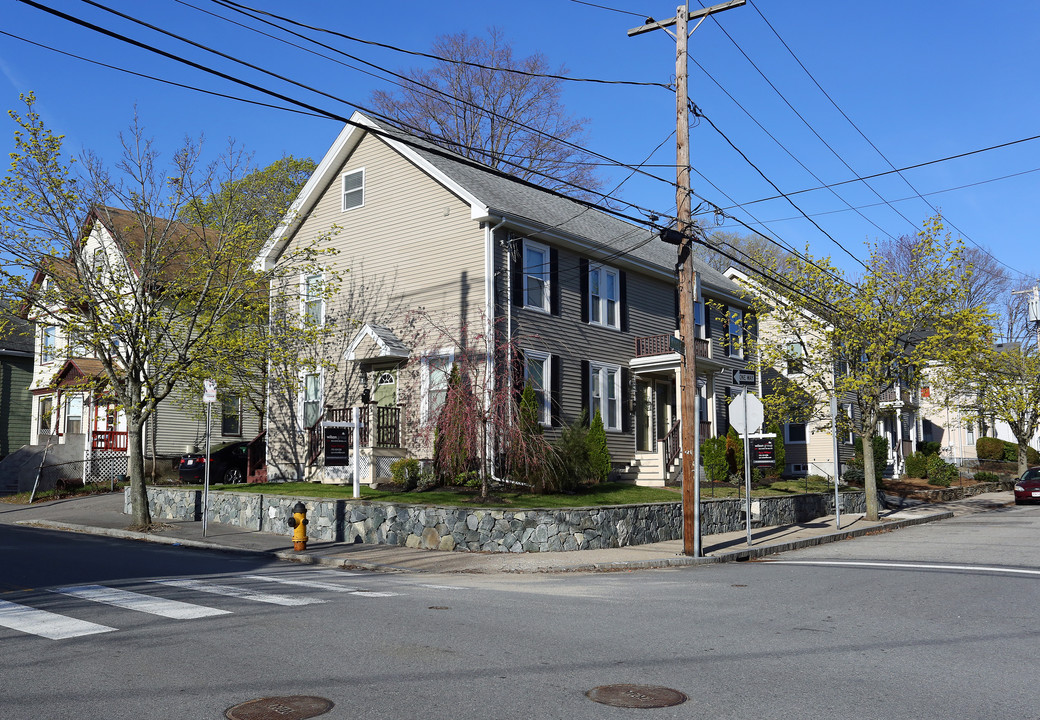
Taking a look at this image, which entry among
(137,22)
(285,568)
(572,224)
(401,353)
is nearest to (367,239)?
(401,353)

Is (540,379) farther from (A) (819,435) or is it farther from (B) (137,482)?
(A) (819,435)

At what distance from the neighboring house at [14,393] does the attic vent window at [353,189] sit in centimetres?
2135

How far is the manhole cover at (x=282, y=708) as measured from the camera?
5531 mm

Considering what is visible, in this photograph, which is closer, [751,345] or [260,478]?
[751,345]

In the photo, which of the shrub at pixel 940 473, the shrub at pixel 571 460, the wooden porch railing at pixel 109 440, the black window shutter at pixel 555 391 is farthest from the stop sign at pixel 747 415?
the shrub at pixel 940 473

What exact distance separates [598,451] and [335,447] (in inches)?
289

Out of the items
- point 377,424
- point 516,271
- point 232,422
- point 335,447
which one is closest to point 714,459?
point 516,271

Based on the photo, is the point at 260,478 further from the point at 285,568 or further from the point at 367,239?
the point at 285,568

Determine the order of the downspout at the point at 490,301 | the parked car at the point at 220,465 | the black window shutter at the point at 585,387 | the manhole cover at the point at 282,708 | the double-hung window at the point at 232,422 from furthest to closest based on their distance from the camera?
the double-hung window at the point at 232,422, the parked car at the point at 220,465, the black window shutter at the point at 585,387, the downspout at the point at 490,301, the manhole cover at the point at 282,708

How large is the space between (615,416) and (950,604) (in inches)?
641

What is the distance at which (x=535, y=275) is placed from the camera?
961 inches

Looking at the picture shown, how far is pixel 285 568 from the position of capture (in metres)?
14.7

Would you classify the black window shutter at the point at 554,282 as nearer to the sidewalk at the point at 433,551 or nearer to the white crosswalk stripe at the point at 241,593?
the sidewalk at the point at 433,551

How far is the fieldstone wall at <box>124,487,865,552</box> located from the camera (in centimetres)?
1675
